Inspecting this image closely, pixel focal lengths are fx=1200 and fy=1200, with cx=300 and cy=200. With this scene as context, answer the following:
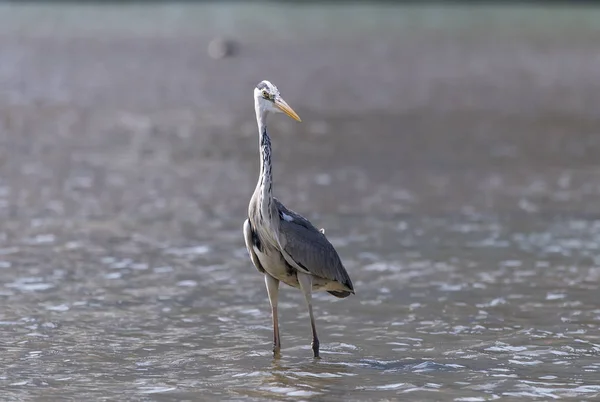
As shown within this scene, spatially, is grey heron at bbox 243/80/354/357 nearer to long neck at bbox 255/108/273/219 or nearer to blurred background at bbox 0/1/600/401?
long neck at bbox 255/108/273/219

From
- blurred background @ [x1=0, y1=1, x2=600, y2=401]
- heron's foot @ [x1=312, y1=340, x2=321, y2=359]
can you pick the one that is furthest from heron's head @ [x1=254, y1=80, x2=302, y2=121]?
blurred background @ [x1=0, y1=1, x2=600, y2=401]

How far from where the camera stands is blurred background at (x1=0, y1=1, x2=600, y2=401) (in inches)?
312

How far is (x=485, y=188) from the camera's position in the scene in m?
14.7

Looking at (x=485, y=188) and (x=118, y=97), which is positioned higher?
(x=118, y=97)

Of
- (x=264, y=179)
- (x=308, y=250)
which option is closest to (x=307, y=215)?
(x=308, y=250)

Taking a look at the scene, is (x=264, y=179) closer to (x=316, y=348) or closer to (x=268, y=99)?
(x=268, y=99)

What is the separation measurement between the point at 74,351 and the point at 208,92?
15.8 meters

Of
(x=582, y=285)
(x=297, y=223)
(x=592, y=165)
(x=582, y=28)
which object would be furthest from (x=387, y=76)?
(x=297, y=223)

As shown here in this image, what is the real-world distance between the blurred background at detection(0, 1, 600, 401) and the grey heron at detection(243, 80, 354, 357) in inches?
21.5

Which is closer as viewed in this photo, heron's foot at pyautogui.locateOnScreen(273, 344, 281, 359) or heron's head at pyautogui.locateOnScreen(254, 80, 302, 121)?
heron's head at pyautogui.locateOnScreen(254, 80, 302, 121)

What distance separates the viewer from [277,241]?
7781 mm

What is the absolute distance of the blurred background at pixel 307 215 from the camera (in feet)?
26.0

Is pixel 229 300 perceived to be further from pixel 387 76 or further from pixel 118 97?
pixel 387 76

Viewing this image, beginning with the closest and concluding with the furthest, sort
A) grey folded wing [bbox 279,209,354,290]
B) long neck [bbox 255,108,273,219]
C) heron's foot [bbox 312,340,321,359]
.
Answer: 1. long neck [bbox 255,108,273,219]
2. grey folded wing [bbox 279,209,354,290]
3. heron's foot [bbox 312,340,321,359]
